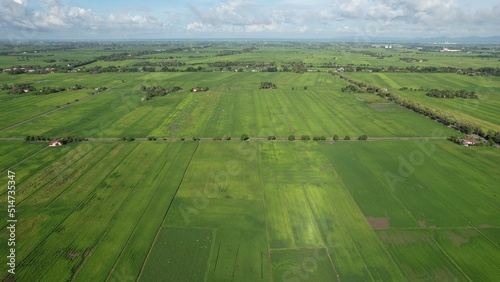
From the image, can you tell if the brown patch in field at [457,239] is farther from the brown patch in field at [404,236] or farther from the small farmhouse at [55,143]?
the small farmhouse at [55,143]

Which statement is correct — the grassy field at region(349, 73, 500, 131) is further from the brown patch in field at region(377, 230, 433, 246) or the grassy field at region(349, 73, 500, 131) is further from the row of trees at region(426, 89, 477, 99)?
the brown patch in field at region(377, 230, 433, 246)

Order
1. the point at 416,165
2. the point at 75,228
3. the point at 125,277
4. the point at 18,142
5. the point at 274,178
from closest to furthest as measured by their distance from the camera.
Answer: the point at 125,277 → the point at 75,228 → the point at 274,178 → the point at 416,165 → the point at 18,142

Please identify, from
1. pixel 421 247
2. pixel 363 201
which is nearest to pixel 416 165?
pixel 363 201

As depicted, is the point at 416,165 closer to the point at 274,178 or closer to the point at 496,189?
the point at 496,189


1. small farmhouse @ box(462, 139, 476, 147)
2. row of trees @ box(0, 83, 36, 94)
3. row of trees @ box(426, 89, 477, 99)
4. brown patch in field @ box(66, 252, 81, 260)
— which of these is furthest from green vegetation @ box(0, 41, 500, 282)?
row of trees @ box(0, 83, 36, 94)

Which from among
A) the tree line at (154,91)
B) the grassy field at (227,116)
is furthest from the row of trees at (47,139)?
the tree line at (154,91)

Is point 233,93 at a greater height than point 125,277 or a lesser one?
greater

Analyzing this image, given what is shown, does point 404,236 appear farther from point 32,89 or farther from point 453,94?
point 32,89

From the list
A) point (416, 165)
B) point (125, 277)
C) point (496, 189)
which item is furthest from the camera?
point (416, 165)
